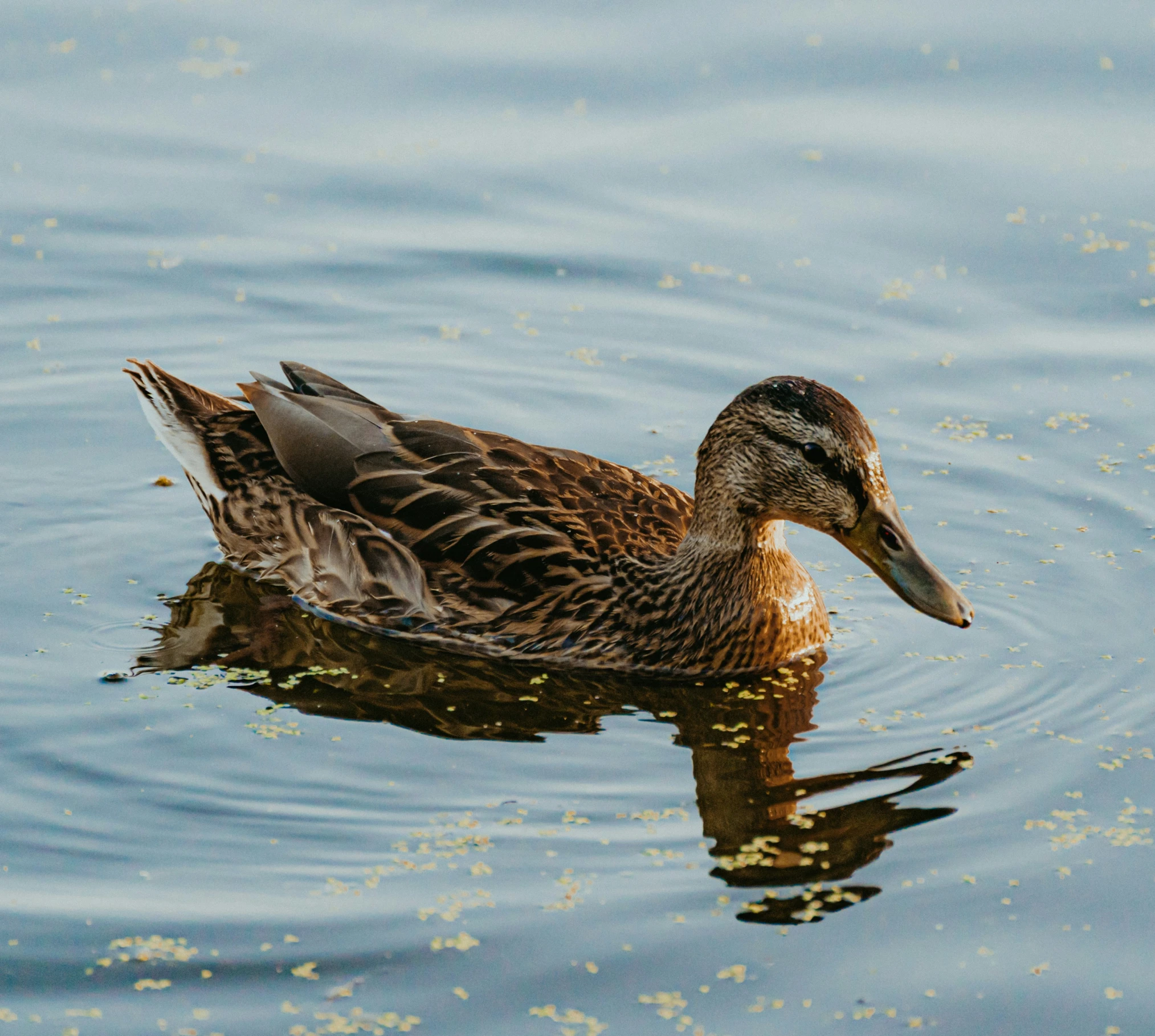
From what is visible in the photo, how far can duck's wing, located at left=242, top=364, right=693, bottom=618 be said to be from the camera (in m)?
8.26

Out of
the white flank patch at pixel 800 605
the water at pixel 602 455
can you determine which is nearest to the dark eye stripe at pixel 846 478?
the white flank patch at pixel 800 605

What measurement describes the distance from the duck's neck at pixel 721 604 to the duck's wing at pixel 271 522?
1.04 metres

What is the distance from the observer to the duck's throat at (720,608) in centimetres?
811

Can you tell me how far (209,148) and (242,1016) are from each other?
27.1ft

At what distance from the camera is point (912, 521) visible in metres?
9.38

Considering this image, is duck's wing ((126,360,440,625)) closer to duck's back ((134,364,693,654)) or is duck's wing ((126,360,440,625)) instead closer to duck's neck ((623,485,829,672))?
duck's back ((134,364,693,654))

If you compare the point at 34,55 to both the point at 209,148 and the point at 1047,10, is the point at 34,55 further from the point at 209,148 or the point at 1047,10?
the point at 1047,10

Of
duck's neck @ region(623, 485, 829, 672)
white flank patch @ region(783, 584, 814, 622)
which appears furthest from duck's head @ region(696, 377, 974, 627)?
white flank patch @ region(783, 584, 814, 622)

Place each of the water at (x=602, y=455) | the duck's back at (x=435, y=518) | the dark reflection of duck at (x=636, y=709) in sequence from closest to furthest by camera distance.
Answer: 1. the water at (x=602, y=455)
2. the dark reflection of duck at (x=636, y=709)
3. the duck's back at (x=435, y=518)

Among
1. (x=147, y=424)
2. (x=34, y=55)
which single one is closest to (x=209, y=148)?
(x=34, y=55)

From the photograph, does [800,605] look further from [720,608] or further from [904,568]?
[904,568]

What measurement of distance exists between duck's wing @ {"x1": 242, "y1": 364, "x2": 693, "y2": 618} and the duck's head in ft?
2.21

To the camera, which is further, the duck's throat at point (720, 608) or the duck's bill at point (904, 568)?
the duck's throat at point (720, 608)

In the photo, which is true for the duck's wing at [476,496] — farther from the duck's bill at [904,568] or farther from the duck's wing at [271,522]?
the duck's bill at [904,568]
